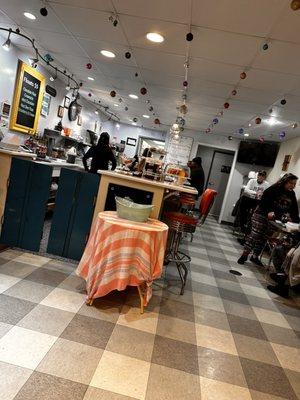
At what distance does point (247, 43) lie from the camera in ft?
10.2

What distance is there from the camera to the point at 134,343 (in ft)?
7.22

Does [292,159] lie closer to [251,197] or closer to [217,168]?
[251,197]

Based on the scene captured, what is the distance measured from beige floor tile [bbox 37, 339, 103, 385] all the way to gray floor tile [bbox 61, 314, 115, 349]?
57 millimetres

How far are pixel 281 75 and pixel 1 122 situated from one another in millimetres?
4447

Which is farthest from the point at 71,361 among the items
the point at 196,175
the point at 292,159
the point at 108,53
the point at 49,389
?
the point at 292,159

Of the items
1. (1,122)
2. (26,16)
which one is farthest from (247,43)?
(1,122)

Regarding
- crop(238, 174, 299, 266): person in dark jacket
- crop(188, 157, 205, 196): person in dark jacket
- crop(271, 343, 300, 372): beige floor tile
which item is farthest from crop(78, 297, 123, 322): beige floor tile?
crop(188, 157, 205, 196): person in dark jacket

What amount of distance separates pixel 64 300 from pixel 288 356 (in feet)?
6.50

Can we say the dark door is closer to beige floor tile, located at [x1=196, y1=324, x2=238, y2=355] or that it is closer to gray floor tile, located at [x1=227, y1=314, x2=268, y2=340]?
gray floor tile, located at [x1=227, y1=314, x2=268, y2=340]

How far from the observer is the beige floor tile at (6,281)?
256cm

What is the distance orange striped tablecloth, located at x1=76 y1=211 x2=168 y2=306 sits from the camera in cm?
249

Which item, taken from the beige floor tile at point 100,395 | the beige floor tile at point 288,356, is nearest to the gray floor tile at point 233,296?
the beige floor tile at point 288,356

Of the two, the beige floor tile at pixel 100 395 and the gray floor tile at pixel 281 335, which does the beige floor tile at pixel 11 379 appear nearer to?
the beige floor tile at pixel 100 395

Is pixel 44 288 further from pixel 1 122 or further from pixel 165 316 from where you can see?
pixel 1 122
